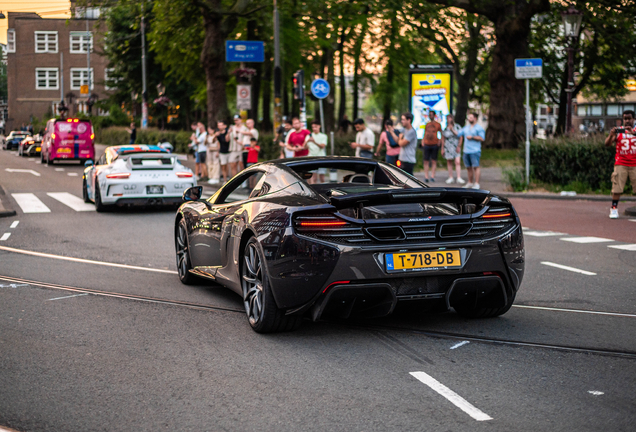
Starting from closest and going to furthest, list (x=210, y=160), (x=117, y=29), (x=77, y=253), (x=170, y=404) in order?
(x=170, y=404) < (x=77, y=253) < (x=210, y=160) < (x=117, y=29)

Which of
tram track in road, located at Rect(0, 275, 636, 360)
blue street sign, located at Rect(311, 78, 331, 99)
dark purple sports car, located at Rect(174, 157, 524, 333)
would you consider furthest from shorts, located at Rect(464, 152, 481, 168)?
dark purple sports car, located at Rect(174, 157, 524, 333)

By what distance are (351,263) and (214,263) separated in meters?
2.08

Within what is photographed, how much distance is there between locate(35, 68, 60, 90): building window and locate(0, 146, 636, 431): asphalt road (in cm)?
9380

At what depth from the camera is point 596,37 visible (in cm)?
3991

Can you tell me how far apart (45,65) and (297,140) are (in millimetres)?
85727

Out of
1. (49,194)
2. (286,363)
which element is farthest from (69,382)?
(49,194)

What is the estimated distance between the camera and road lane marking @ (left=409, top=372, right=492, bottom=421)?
163 inches

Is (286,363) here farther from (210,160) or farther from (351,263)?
(210,160)

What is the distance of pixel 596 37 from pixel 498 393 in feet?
127

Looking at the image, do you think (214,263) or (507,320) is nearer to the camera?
(507,320)

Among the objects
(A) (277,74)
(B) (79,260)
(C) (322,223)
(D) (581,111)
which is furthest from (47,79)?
(C) (322,223)

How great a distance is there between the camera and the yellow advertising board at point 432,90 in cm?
2886

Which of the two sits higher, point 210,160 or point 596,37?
point 596,37

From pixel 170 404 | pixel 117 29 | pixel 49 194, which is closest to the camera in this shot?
pixel 170 404
